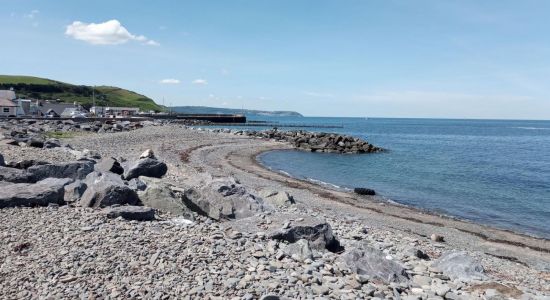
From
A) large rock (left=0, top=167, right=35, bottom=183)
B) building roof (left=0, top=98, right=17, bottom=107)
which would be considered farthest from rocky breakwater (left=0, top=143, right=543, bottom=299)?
building roof (left=0, top=98, right=17, bottom=107)

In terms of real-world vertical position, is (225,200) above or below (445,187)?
above

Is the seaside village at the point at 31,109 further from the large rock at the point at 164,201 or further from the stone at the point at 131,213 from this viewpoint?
the stone at the point at 131,213

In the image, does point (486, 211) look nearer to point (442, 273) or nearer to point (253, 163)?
point (442, 273)

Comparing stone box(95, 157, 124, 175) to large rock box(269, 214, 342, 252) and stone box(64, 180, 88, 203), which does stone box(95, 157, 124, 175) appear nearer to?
stone box(64, 180, 88, 203)

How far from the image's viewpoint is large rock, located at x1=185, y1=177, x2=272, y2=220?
13898 mm

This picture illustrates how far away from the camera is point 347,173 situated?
1612 inches

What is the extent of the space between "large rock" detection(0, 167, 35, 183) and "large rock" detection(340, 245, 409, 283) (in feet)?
37.3

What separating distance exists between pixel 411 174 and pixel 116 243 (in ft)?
113

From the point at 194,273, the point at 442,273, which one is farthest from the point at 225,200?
the point at 442,273

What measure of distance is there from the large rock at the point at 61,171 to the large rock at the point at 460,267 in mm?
12703

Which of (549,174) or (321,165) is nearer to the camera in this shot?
(549,174)

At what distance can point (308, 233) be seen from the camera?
39.1ft

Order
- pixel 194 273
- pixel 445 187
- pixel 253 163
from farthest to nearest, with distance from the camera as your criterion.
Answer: pixel 253 163 < pixel 445 187 < pixel 194 273

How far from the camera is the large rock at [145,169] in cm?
1958
